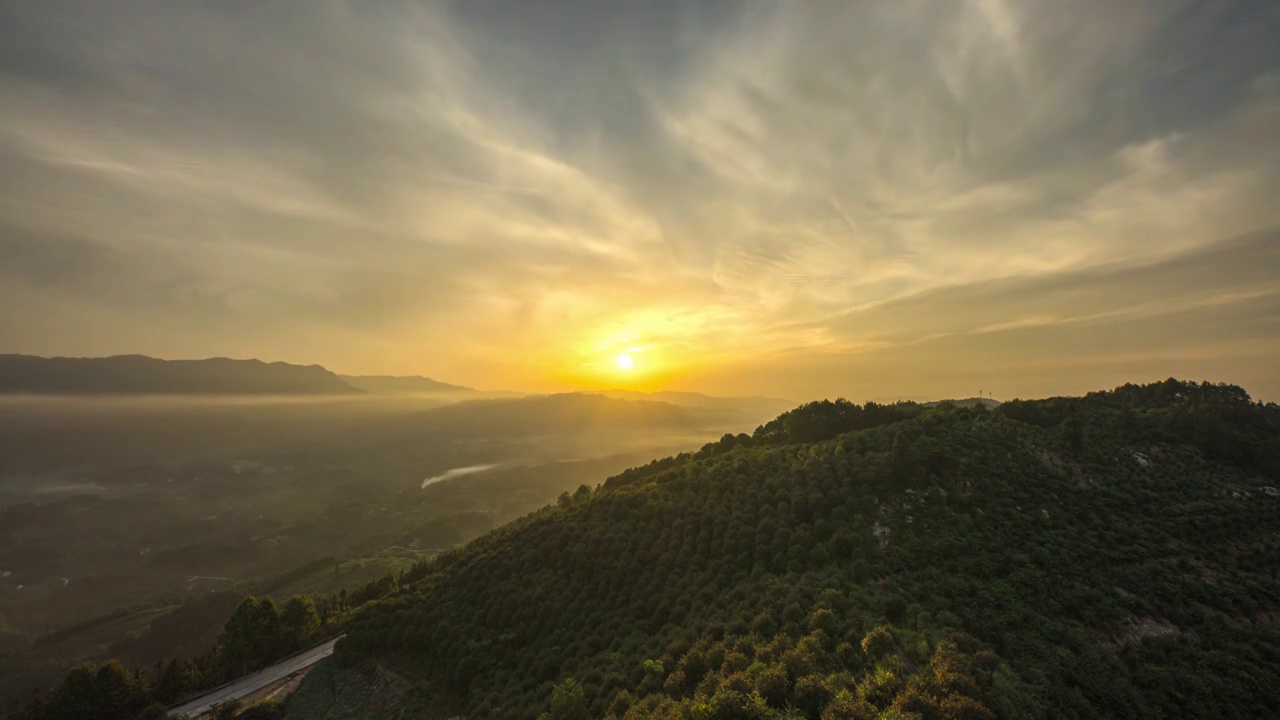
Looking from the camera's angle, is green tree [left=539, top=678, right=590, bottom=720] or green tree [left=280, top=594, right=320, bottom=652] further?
green tree [left=280, top=594, right=320, bottom=652]

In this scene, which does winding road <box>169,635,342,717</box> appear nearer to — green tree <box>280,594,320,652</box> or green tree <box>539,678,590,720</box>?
green tree <box>280,594,320,652</box>

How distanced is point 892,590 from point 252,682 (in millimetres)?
95392

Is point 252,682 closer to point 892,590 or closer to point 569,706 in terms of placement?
point 569,706

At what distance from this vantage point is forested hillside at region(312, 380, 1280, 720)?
28.6 metres

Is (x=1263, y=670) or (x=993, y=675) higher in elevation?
(x=993, y=675)

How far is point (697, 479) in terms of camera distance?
70.4 meters

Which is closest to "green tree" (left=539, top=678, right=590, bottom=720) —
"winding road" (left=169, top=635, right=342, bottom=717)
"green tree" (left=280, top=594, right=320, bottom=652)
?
"winding road" (left=169, top=635, right=342, bottom=717)

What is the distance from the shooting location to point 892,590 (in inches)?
1459

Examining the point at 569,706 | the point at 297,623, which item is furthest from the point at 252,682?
the point at 569,706

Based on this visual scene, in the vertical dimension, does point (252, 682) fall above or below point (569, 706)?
below

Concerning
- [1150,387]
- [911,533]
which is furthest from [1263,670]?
[1150,387]

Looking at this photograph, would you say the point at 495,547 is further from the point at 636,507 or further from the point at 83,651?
the point at 83,651

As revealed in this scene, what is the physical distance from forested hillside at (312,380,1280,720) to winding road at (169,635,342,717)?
18732 millimetres

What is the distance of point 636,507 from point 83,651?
26374 cm
